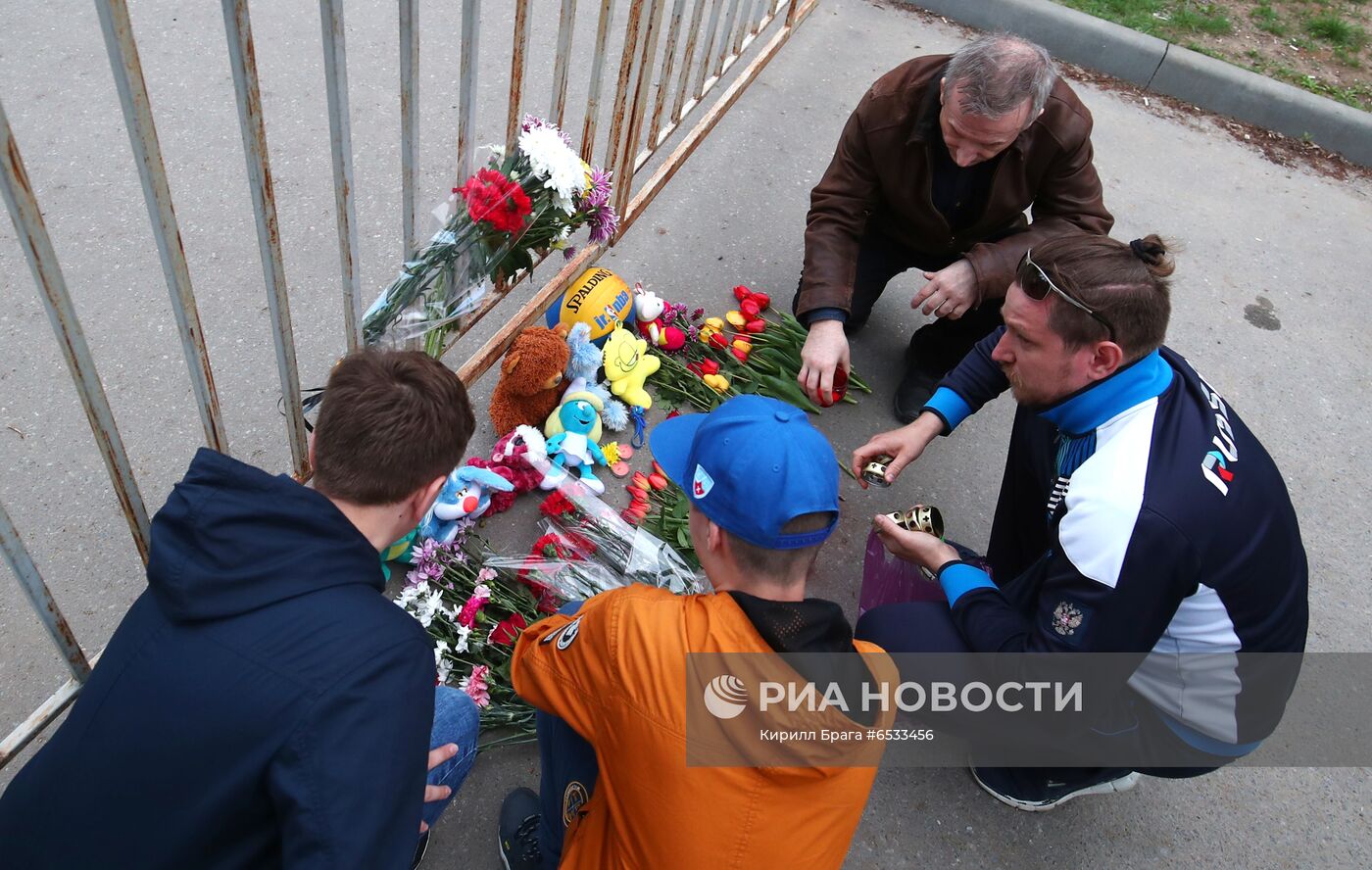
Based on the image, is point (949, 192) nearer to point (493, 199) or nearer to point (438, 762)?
point (493, 199)

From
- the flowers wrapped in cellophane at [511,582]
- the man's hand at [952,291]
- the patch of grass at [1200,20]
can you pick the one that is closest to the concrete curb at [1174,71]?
the patch of grass at [1200,20]

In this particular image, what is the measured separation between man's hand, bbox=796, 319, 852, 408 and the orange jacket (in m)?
1.36

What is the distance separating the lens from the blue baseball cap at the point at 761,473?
1.51 m

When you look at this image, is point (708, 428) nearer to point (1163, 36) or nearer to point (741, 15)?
point (741, 15)

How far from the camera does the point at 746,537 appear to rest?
1.52 metres

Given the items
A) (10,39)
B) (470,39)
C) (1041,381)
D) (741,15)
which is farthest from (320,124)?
(1041,381)

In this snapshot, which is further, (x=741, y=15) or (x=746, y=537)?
(x=741, y=15)

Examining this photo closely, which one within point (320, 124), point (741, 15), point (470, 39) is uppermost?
point (470, 39)

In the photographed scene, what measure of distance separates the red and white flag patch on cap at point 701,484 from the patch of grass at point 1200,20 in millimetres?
5601

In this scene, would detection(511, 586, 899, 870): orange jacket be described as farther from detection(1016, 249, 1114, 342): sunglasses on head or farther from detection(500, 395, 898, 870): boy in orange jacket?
detection(1016, 249, 1114, 342): sunglasses on head

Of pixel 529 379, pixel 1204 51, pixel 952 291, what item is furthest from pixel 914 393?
pixel 1204 51

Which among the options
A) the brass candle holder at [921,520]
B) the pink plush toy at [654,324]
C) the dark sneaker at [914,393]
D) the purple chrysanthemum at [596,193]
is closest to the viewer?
the brass candle holder at [921,520]

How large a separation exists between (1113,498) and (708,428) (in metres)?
0.83

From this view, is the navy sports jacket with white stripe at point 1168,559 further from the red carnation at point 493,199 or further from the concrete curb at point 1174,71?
the concrete curb at point 1174,71
